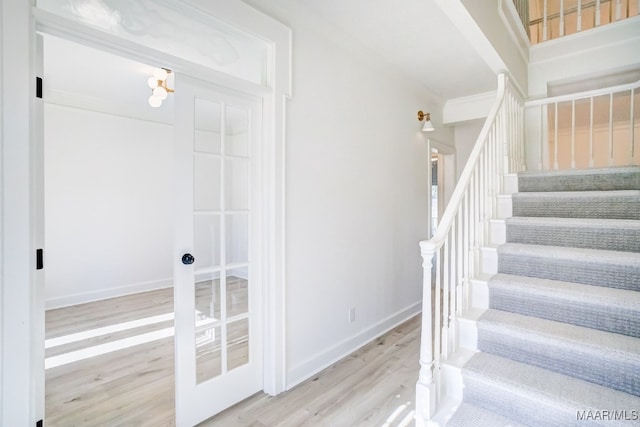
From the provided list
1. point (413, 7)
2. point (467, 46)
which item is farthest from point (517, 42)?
point (413, 7)

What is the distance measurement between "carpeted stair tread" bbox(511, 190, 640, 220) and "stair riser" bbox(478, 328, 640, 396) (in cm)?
115

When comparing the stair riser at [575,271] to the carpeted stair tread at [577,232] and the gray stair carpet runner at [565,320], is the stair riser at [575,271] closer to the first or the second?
the gray stair carpet runner at [565,320]

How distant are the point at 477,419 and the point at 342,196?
175 centimetres

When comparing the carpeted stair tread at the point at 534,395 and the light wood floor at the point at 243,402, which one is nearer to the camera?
the carpeted stair tread at the point at 534,395

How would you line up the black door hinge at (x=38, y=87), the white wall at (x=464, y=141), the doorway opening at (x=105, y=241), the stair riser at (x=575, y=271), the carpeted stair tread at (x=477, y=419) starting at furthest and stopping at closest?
the white wall at (x=464, y=141), the doorway opening at (x=105, y=241), the stair riser at (x=575, y=271), the carpeted stair tread at (x=477, y=419), the black door hinge at (x=38, y=87)

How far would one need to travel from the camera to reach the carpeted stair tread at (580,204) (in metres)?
2.11

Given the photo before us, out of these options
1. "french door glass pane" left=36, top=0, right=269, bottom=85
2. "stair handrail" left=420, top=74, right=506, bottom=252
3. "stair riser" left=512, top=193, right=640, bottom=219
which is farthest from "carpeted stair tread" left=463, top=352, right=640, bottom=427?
"french door glass pane" left=36, top=0, right=269, bottom=85

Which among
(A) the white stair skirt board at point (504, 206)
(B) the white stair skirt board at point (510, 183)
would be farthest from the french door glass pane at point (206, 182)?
(B) the white stair skirt board at point (510, 183)

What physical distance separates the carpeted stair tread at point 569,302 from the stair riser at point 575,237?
348 mm

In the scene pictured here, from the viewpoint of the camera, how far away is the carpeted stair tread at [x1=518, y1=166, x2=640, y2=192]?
7.70 feet

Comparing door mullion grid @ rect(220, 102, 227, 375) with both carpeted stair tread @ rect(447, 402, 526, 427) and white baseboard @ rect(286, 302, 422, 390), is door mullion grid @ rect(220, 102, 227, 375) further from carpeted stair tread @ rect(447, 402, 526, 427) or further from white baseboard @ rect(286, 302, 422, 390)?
carpeted stair tread @ rect(447, 402, 526, 427)

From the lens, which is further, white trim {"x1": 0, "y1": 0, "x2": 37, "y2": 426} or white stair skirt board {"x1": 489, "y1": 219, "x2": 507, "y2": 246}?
white stair skirt board {"x1": 489, "y1": 219, "x2": 507, "y2": 246}

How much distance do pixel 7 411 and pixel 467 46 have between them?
12.3 ft

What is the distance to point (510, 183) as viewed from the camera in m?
2.77
